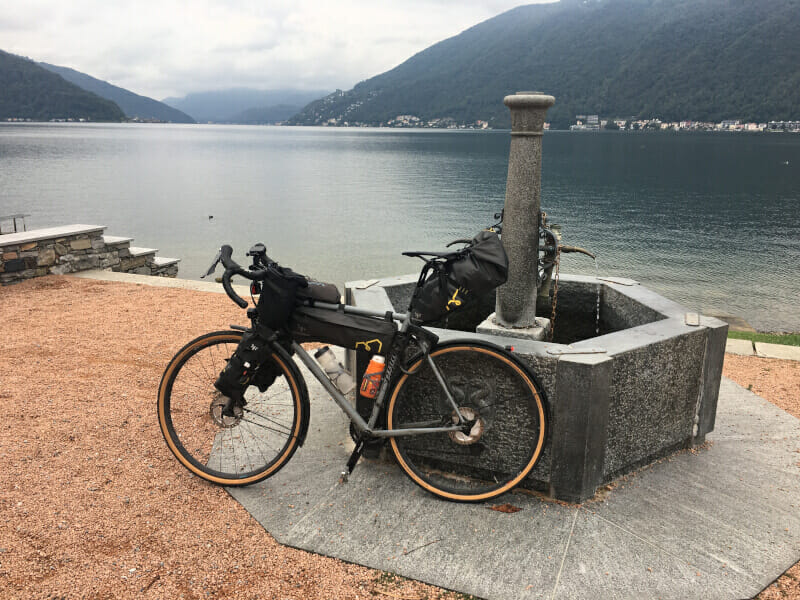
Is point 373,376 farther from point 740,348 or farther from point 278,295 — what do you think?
point 740,348

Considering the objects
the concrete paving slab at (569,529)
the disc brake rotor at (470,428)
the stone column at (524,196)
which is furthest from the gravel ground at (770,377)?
the disc brake rotor at (470,428)

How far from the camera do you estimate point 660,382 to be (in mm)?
3633

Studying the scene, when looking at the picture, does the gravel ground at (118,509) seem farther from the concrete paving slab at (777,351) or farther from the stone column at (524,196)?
the stone column at (524,196)

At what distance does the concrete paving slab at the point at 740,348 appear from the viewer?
24.1 feet

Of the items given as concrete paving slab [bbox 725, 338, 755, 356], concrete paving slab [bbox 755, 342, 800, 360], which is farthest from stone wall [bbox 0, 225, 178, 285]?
concrete paving slab [bbox 755, 342, 800, 360]

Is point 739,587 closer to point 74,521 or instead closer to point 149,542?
point 149,542

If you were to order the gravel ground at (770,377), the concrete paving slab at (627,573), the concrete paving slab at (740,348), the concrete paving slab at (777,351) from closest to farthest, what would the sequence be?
1. the concrete paving slab at (627,573)
2. the gravel ground at (770,377)
3. the concrete paving slab at (777,351)
4. the concrete paving slab at (740,348)

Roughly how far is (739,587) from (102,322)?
7.16 metres

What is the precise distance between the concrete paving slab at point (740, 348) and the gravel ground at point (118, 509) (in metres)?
0.95

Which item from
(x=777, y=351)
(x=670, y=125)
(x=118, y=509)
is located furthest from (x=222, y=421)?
(x=670, y=125)

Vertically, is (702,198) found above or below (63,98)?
below

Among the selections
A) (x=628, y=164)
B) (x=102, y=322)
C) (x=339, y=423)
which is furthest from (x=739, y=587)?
(x=628, y=164)

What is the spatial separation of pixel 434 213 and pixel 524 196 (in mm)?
31521

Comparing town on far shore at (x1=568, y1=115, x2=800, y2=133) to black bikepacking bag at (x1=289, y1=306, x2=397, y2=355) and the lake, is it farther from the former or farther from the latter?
black bikepacking bag at (x1=289, y1=306, x2=397, y2=355)
